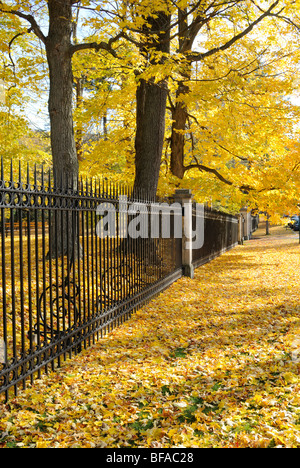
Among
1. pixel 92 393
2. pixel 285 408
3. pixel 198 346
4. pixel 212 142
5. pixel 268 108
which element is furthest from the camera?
pixel 212 142

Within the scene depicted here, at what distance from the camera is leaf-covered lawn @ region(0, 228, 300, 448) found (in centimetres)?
339

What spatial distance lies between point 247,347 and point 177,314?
7.28ft

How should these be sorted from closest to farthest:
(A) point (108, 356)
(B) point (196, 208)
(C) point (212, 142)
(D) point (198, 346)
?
1. (A) point (108, 356)
2. (D) point (198, 346)
3. (B) point (196, 208)
4. (C) point (212, 142)

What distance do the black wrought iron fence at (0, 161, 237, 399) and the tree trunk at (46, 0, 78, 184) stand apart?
2002 mm

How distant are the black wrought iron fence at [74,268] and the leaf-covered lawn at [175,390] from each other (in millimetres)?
301

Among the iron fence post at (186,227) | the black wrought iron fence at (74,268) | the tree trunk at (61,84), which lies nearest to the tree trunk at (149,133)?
the iron fence post at (186,227)

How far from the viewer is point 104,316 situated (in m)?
6.14

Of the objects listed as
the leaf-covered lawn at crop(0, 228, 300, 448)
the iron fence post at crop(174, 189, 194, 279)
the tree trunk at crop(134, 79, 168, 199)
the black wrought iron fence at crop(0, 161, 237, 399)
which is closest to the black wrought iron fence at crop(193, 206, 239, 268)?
the iron fence post at crop(174, 189, 194, 279)

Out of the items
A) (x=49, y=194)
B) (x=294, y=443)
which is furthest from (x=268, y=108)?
(x=294, y=443)

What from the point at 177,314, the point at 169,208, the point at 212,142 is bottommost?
the point at 177,314

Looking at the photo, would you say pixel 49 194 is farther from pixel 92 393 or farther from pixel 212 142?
pixel 212 142

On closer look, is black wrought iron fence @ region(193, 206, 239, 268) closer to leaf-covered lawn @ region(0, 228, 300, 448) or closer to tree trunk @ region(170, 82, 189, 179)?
tree trunk @ region(170, 82, 189, 179)

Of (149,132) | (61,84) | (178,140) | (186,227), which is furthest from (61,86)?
(178,140)

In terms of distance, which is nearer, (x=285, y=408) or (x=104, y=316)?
(x=285, y=408)
